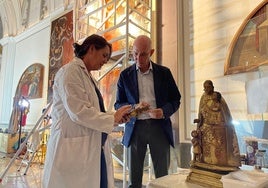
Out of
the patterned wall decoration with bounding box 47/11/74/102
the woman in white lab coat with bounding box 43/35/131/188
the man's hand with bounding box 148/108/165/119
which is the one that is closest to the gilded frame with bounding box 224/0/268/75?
the man's hand with bounding box 148/108/165/119

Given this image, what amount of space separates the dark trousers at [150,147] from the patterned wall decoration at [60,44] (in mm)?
3666

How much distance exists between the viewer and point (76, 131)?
42.3 inches

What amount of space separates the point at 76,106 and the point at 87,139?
18 cm

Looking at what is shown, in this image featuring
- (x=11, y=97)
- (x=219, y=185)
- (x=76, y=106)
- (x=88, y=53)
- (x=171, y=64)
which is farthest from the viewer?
(x=11, y=97)

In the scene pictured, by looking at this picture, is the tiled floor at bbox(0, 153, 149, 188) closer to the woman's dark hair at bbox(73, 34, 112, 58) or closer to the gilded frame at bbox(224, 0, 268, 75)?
the gilded frame at bbox(224, 0, 268, 75)

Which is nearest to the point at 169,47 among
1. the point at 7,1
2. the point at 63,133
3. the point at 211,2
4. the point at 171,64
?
the point at 171,64

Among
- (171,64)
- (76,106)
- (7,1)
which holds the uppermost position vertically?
(7,1)

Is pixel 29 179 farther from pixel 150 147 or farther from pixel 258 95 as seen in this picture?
pixel 258 95

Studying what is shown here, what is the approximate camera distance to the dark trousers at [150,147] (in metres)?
1.28

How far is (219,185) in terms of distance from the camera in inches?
29.2

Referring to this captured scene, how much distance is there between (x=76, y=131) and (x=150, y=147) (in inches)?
18.0

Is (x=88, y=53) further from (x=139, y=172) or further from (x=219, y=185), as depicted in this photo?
(x=219, y=185)

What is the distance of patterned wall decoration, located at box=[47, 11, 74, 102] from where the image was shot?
4.66m

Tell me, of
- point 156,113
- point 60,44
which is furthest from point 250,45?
point 60,44
